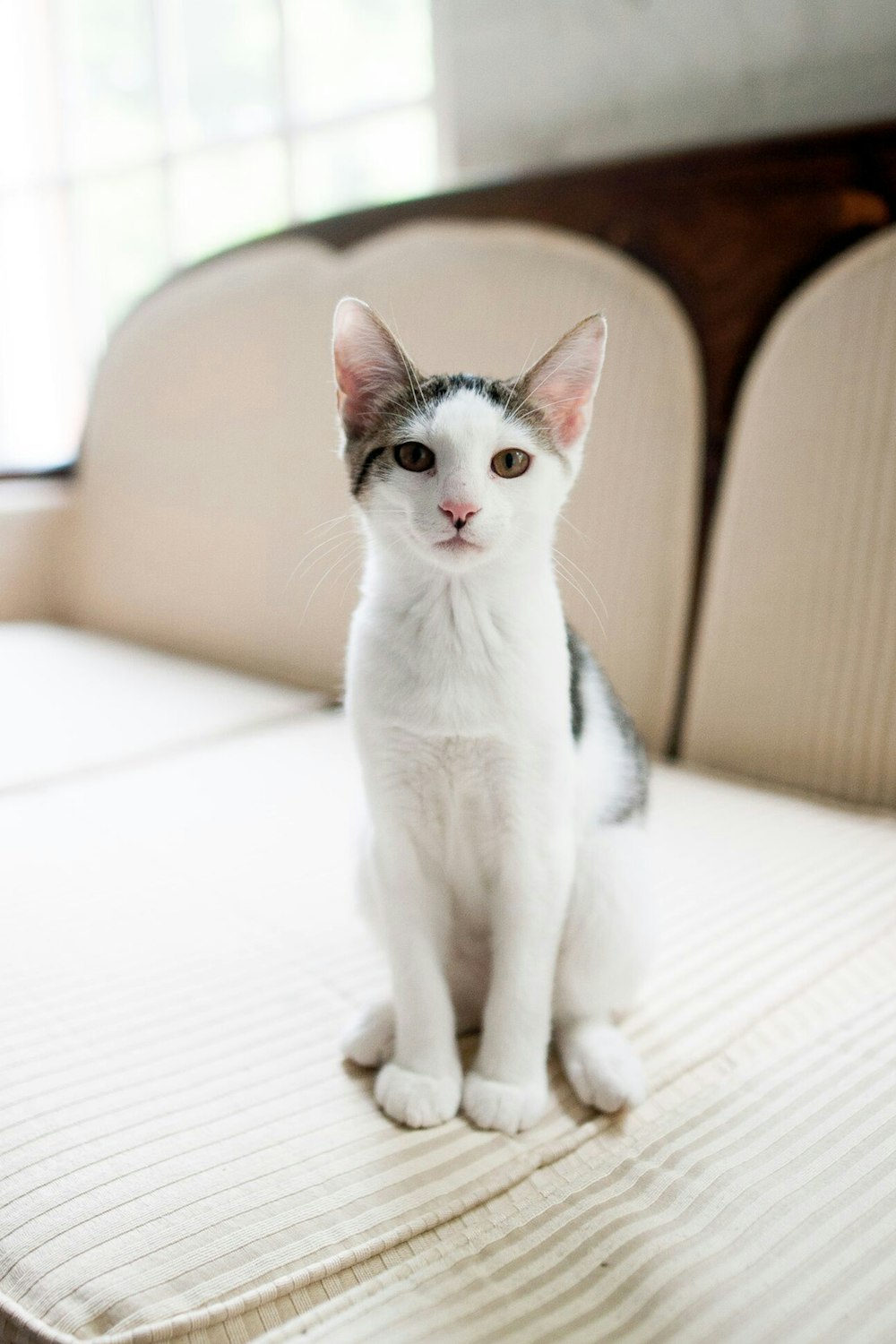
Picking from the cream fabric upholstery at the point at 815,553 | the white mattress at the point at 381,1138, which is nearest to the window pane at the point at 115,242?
the cream fabric upholstery at the point at 815,553

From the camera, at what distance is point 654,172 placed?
1638mm

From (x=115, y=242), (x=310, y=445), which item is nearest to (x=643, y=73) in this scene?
(x=310, y=445)

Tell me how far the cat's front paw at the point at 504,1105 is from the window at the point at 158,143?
6.57 ft

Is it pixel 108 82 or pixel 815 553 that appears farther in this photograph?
pixel 108 82

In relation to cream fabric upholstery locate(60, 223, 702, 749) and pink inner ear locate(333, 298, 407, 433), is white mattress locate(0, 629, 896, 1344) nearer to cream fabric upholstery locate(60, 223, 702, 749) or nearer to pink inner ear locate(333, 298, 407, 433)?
cream fabric upholstery locate(60, 223, 702, 749)

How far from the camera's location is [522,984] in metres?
0.86

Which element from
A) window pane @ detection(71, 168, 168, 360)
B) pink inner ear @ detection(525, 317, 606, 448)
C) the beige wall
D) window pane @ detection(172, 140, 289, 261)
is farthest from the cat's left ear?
window pane @ detection(71, 168, 168, 360)

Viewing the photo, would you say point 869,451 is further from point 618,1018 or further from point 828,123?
point 618,1018

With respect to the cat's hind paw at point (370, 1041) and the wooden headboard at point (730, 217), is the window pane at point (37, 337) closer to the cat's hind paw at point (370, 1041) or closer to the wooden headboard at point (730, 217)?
the wooden headboard at point (730, 217)

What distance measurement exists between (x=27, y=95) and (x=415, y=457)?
3.47m

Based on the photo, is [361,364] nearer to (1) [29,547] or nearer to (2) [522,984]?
(2) [522,984]

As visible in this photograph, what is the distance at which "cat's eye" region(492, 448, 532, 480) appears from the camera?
800 mm

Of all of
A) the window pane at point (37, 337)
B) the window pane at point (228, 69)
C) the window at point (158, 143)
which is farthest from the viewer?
the window pane at point (37, 337)

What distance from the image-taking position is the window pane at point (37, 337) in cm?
359
